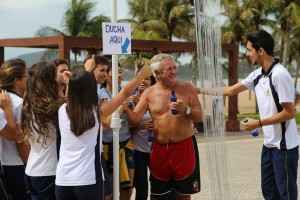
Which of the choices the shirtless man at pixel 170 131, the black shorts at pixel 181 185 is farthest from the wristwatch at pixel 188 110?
the black shorts at pixel 181 185

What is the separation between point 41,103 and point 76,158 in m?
0.54

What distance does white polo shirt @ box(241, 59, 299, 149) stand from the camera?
464 cm

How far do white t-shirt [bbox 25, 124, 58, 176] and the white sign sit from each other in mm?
886

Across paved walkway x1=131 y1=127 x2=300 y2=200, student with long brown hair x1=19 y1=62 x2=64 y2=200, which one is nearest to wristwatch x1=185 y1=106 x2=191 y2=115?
student with long brown hair x1=19 y1=62 x2=64 y2=200

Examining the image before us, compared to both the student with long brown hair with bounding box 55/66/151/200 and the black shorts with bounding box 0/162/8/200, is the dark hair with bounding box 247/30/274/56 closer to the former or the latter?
the student with long brown hair with bounding box 55/66/151/200

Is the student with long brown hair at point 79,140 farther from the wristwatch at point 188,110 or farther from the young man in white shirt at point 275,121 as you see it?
the wristwatch at point 188,110

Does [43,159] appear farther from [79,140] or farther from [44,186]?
[79,140]

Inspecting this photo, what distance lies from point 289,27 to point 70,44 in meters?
33.1

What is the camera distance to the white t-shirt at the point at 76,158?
3.93 m

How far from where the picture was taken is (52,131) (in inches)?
164

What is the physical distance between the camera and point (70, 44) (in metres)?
13.8

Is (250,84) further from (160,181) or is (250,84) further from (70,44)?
(70,44)

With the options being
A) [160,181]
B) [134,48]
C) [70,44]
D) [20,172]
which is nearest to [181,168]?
[160,181]

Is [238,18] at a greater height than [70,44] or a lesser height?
greater
